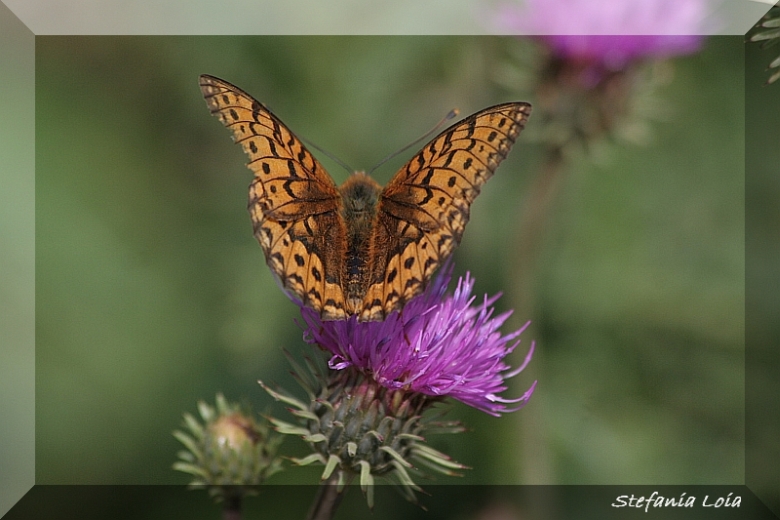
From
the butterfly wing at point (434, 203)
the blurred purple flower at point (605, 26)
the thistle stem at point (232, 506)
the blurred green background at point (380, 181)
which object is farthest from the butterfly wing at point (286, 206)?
the blurred purple flower at point (605, 26)

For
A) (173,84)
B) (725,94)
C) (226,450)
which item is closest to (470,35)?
(725,94)

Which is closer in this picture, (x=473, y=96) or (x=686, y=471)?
(x=686, y=471)

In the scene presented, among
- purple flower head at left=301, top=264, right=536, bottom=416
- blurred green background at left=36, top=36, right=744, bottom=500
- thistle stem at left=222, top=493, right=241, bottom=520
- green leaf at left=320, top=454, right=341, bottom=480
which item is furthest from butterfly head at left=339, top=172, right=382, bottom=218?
blurred green background at left=36, top=36, right=744, bottom=500

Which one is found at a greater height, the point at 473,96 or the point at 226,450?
the point at 473,96

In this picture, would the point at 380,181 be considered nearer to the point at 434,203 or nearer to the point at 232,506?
the point at 434,203

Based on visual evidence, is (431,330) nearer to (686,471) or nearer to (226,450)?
(226,450)

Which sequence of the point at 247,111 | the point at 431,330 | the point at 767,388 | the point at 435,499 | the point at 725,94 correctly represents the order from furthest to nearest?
the point at 725,94 < the point at 435,499 < the point at 767,388 < the point at 431,330 < the point at 247,111

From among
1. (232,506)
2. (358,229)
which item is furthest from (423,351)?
(232,506)
